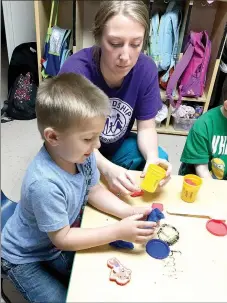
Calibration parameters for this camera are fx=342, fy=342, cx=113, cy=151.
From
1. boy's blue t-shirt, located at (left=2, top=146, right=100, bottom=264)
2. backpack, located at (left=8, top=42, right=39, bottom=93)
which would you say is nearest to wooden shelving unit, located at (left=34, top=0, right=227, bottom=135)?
backpack, located at (left=8, top=42, right=39, bottom=93)

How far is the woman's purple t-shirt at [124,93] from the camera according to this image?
137cm

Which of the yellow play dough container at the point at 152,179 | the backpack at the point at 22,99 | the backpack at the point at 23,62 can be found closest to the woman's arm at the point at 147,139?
the yellow play dough container at the point at 152,179

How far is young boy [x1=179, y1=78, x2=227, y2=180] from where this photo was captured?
1.47 m

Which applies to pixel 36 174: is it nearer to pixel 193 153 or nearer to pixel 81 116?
pixel 81 116

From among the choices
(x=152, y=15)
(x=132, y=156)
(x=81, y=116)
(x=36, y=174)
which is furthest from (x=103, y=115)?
(x=152, y=15)

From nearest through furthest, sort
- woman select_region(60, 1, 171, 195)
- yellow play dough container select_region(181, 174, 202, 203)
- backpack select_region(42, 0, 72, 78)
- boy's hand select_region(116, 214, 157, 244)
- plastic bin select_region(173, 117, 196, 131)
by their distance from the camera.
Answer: boy's hand select_region(116, 214, 157, 244) → yellow play dough container select_region(181, 174, 202, 203) → woman select_region(60, 1, 171, 195) → backpack select_region(42, 0, 72, 78) → plastic bin select_region(173, 117, 196, 131)

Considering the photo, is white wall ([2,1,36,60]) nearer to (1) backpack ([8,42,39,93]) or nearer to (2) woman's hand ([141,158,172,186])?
(1) backpack ([8,42,39,93])

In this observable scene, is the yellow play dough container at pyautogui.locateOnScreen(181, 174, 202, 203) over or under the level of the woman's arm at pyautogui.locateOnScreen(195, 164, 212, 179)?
over

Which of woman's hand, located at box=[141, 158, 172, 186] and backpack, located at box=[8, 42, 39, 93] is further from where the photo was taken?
backpack, located at box=[8, 42, 39, 93]

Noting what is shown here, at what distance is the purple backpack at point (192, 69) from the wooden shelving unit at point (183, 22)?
6 cm

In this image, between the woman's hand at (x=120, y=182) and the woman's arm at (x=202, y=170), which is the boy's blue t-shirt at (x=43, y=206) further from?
the woman's arm at (x=202, y=170)

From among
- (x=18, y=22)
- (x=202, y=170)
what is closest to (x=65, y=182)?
(x=202, y=170)

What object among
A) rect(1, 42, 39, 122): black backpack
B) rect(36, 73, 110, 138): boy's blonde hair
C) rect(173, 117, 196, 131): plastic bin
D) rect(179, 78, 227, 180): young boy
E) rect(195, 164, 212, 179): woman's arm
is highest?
rect(36, 73, 110, 138): boy's blonde hair

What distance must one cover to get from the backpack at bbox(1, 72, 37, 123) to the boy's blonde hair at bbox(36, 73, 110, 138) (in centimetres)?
189
